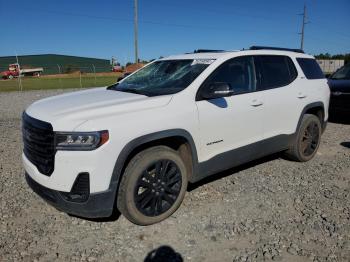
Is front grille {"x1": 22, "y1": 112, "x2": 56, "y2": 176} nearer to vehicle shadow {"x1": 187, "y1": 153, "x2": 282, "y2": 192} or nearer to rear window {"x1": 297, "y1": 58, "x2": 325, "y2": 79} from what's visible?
vehicle shadow {"x1": 187, "y1": 153, "x2": 282, "y2": 192}

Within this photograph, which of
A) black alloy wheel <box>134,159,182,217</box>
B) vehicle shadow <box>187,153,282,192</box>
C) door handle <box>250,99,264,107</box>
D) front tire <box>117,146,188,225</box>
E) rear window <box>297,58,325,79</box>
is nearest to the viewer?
front tire <box>117,146,188,225</box>

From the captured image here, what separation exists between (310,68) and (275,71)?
111cm

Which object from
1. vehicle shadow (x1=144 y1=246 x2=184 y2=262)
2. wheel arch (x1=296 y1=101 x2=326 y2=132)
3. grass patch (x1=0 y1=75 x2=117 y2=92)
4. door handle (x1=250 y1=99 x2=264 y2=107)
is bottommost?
grass patch (x1=0 y1=75 x2=117 y2=92)

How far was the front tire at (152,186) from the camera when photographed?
3.53 metres

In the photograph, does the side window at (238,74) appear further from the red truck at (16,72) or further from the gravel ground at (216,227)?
the red truck at (16,72)

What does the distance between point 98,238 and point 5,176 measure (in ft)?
8.05

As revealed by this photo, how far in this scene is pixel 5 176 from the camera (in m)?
5.25

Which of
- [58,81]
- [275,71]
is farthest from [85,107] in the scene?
[58,81]

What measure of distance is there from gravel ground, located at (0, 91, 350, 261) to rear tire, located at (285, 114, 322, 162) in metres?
0.54

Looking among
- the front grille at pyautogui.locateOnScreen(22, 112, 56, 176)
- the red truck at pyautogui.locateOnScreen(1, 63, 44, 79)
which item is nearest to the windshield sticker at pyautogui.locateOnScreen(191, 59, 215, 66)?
the front grille at pyautogui.locateOnScreen(22, 112, 56, 176)

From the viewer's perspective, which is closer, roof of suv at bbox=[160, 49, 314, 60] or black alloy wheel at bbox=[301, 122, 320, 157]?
roof of suv at bbox=[160, 49, 314, 60]

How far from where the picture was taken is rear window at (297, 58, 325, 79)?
578cm

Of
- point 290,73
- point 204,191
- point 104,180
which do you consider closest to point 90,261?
point 104,180

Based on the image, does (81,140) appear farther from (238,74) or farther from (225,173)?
(225,173)
